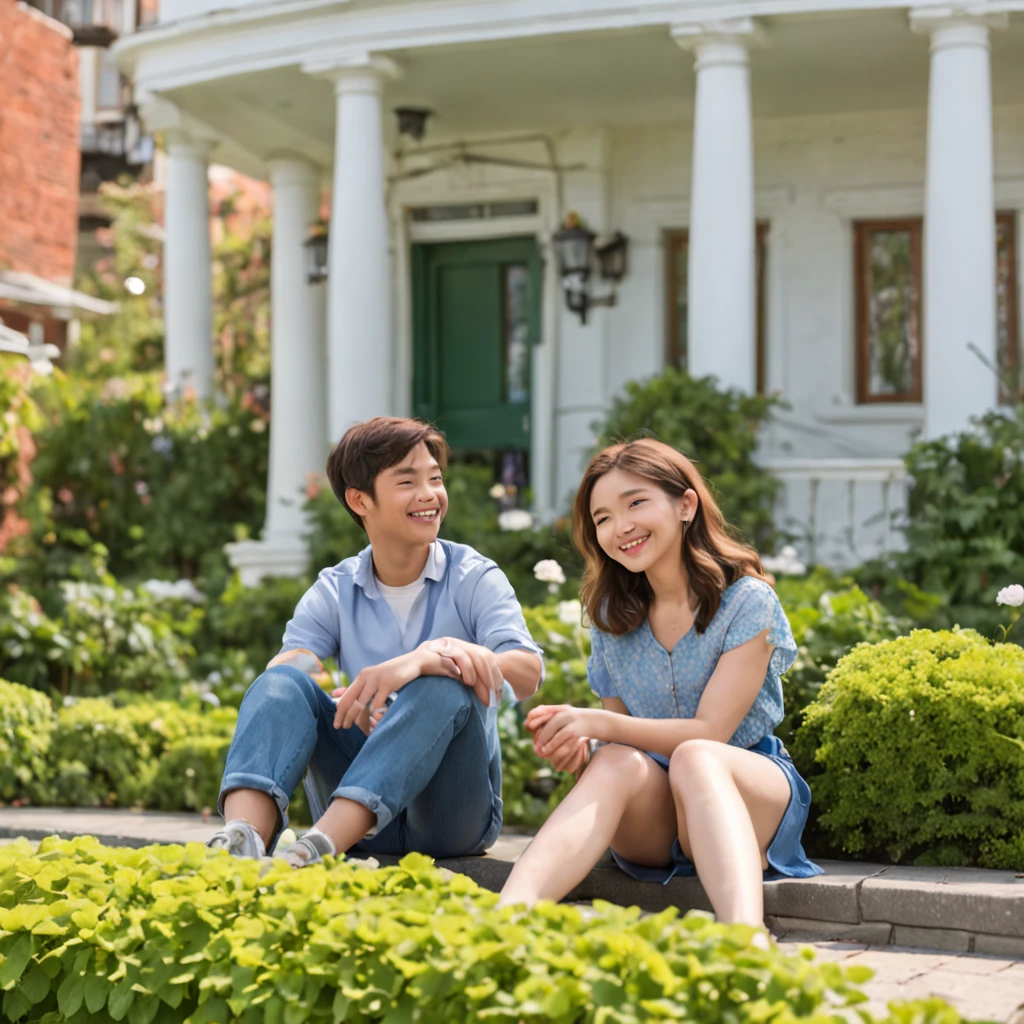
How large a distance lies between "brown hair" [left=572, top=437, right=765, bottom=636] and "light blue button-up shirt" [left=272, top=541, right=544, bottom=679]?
23 cm

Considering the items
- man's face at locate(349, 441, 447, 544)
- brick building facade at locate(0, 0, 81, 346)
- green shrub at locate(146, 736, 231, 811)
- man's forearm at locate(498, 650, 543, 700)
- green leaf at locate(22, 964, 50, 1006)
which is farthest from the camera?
brick building facade at locate(0, 0, 81, 346)

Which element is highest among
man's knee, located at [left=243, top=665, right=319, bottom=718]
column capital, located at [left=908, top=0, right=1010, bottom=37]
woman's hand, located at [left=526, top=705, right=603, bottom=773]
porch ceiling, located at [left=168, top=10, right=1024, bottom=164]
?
porch ceiling, located at [left=168, top=10, right=1024, bottom=164]

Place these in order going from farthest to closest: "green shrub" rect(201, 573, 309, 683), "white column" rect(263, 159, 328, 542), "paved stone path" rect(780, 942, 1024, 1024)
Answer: "white column" rect(263, 159, 328, 542), "green shrub" rect(201, 573, 309, 683), "paved stone path" rect(780, 942, 1024, 1024)

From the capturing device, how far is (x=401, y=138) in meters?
11.2

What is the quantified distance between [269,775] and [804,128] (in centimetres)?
821

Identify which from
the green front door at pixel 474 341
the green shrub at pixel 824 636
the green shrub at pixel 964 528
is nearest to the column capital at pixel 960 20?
the green shrub at pixel 964 528

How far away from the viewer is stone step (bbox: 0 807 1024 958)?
3.27 meters

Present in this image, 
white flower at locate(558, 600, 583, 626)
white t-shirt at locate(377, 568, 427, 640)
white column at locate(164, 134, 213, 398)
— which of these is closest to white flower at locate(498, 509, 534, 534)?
white flower at locate(558, 600, 583, 626)

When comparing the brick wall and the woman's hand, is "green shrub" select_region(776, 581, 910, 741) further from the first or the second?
the brick wall

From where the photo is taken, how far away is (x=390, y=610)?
379 centimetres

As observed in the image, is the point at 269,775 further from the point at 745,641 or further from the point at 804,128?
the point at 804,128

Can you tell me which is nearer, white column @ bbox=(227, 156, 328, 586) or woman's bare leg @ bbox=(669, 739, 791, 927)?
woman's bare leg @ bbox=(669, 739, 791, 927)

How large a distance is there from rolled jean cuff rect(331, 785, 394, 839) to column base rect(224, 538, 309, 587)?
18.9 ft

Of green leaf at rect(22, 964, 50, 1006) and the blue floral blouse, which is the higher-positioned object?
the blue floral blouse
